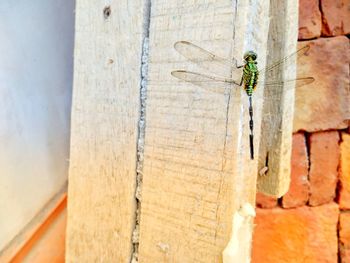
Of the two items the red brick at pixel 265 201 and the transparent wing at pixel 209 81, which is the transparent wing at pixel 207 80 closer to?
the transparent wing at pixel 209 81

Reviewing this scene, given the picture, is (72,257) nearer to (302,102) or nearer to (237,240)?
(237,240)

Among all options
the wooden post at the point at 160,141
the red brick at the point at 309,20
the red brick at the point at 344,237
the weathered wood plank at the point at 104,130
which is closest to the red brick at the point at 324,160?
the red brick at the point at 344,237

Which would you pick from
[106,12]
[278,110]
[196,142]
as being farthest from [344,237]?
[106,12]

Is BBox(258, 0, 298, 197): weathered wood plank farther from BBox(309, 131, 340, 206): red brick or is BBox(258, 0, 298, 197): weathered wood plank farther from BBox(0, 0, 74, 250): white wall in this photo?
BBox(0, 0, 74, 250): white wall

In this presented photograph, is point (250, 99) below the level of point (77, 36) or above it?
below

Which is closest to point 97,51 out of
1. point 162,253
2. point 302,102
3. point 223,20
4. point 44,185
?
point 223,20

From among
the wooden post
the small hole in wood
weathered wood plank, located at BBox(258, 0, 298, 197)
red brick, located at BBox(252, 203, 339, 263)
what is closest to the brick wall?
red brick, located at BBox(252, 203, 339, 263)
